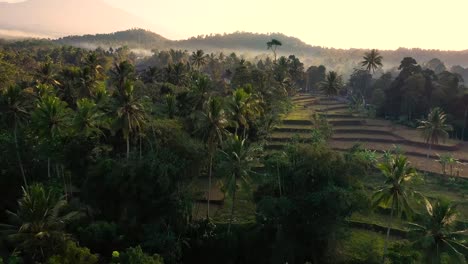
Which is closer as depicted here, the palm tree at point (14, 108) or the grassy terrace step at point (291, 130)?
the palm tree at point (14, 108)

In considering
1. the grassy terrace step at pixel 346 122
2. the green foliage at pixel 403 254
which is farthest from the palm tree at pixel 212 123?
the grassy terrace step at pixel 346 122

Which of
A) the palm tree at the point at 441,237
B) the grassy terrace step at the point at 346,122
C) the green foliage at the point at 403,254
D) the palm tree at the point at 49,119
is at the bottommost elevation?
the green foliage at the point at 403,254

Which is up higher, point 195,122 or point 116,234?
point 195,122

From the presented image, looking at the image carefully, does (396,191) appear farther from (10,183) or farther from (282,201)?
(10,183)

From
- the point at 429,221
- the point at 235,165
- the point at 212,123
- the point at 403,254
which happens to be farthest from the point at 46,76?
the point at 429,221

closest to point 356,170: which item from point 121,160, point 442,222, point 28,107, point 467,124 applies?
point 442,222

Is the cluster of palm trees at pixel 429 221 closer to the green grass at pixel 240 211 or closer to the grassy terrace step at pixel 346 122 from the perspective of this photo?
the green grass at pixel 240 211
